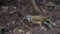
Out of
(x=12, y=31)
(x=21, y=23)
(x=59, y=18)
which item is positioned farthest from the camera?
(x=59, y=18)

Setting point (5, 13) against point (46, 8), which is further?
point (46, 8)

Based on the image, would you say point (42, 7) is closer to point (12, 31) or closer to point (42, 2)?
point (42, 2)

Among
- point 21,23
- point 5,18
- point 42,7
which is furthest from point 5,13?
point 42,7

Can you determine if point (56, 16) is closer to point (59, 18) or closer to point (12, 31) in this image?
point (59, 18)

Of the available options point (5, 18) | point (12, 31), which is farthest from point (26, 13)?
point (12, 31)

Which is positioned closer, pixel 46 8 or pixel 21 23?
pixel 21 23

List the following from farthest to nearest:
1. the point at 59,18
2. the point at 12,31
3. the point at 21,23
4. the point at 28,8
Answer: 1. the point at 28,8
2. the point at 59,18
3. the point at 21,23
4. the point at 12,31
